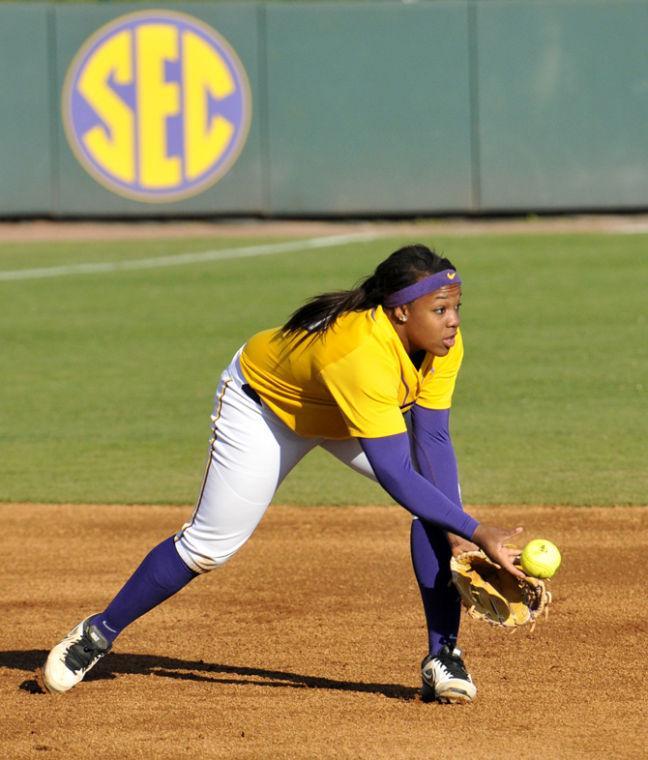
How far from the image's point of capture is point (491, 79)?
60.9 feet

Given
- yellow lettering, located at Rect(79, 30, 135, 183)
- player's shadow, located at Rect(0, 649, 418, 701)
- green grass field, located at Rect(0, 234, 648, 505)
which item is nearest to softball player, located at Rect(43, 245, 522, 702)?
player's shadow, located at Rect(0, 649, 418, 701)

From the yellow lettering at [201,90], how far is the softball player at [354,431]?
46.4 ft

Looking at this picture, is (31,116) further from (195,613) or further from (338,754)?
(338,754)

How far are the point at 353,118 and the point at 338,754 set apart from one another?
15.0 meters

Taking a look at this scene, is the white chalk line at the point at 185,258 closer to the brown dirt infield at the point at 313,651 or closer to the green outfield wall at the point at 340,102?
the green outfield wall at the point at 340,102

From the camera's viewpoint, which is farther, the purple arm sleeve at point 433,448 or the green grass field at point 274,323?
the green grass field at point 274,323

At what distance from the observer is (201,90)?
18.8 metres

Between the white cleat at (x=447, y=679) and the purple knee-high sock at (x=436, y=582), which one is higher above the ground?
the purple knee-high sock at (x=436, y=582)

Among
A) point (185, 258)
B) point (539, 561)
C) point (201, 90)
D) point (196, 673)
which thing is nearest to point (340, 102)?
point (201, 90)

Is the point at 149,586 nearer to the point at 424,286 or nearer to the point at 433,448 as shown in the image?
the point at 433,448

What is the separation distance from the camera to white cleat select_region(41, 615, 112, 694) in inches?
202

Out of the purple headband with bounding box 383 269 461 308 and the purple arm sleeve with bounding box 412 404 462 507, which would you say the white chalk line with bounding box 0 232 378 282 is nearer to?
the purple arm sleeve with bounding box 412 404 462 507

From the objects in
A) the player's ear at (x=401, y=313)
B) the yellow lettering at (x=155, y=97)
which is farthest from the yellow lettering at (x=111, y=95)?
the player's ear at (x=401, y=313)

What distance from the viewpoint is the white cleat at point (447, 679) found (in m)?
4.91
